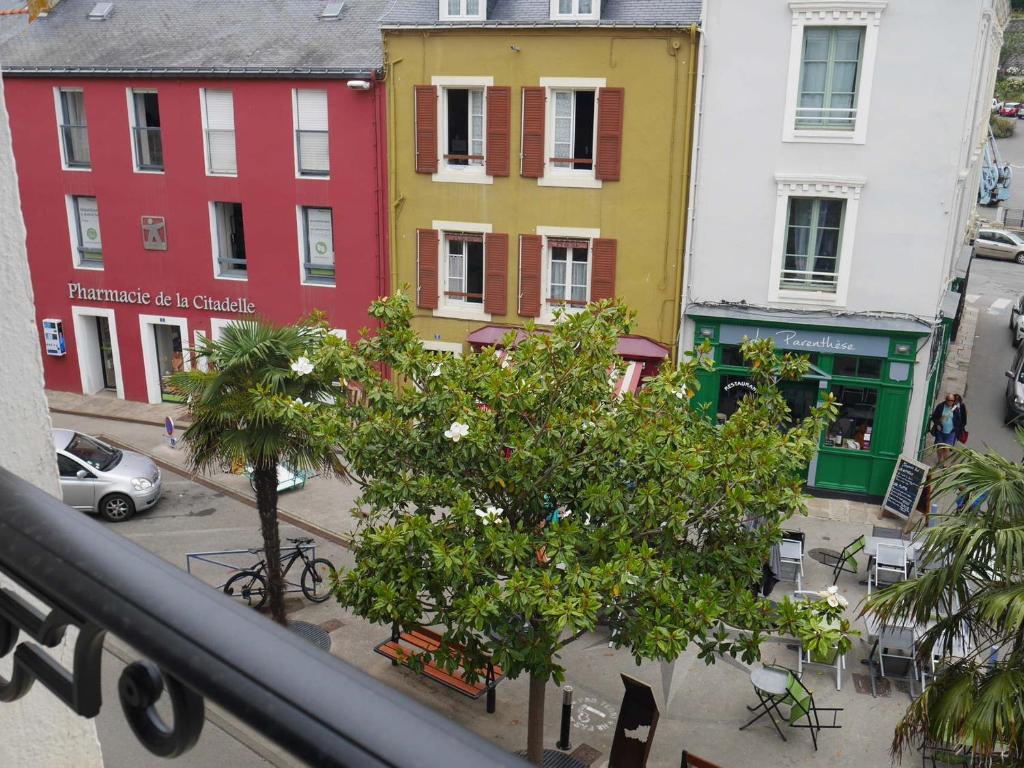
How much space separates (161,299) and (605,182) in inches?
464

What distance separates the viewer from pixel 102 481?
59.7 ft

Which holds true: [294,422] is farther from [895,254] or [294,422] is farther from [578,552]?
[895,254]

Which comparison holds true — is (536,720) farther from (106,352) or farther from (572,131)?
(106,352)

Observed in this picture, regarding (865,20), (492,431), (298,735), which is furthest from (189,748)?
(865,20)

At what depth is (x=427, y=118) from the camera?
20578mm

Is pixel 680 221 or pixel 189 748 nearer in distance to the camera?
pixel 189 748

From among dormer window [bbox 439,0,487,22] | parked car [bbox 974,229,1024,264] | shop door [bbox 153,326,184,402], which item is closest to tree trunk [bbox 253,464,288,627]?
dormer window [bbox 439,0,487,22]

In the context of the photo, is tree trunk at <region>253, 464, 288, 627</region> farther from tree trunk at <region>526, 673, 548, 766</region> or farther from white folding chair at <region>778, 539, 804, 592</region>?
white folding chair at <region>778, 539, 804, 592</region>

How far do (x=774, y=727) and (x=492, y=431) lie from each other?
6.04m

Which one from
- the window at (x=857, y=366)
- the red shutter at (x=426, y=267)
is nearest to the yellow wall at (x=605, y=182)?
the red shutter at (x=426, y=267)

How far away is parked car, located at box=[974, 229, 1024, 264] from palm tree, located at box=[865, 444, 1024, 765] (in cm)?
4058

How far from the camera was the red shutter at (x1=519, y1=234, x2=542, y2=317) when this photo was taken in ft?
67.5

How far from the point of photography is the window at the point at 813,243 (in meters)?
18.8

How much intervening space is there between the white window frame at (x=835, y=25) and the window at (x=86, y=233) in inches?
665
